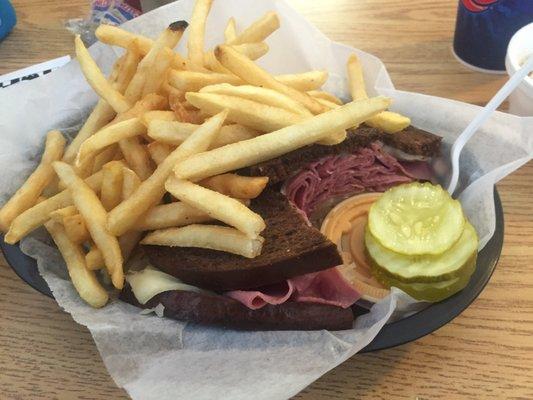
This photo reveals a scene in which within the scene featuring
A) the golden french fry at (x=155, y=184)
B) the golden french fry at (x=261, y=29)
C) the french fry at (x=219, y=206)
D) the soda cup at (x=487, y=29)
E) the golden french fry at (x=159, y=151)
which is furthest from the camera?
the soda cup at (x=487, y=29)

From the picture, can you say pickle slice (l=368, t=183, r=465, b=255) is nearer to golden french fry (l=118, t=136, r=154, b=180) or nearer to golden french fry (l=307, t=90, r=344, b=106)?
golden french fry (l=307, t=90, r=344, b=106)

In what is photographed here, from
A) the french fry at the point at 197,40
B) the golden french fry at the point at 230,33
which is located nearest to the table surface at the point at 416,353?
the french fry at the point at 197,40

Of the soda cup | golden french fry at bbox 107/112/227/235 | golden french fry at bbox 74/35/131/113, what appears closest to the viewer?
golden french fry at bbox 107/112/227/235

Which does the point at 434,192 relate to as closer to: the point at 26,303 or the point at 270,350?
the point at 270,350

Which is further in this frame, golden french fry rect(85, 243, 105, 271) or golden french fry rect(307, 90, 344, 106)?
golden french fry rect(307, 90, 344, 106)

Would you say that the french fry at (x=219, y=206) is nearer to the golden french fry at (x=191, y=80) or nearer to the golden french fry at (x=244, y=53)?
the golden french fry at (x=191, y=80)

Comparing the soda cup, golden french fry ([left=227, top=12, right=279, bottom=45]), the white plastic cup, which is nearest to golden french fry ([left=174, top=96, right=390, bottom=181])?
golden french fry ([left=227, top=12, right=279, bottom=45])

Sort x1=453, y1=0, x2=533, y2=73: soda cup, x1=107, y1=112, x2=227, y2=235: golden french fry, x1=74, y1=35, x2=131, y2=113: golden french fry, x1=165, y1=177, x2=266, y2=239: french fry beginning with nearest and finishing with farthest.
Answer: x1=165, y1=177, x2=266, y2=239: french fry, x1=107, y1=112, x2=227, y2=235: golden french fry, x1=74, y1=35, x2=131, y2=113: golden french fry, x1=453, y1=0, x2=533, y2=73: soda cup
